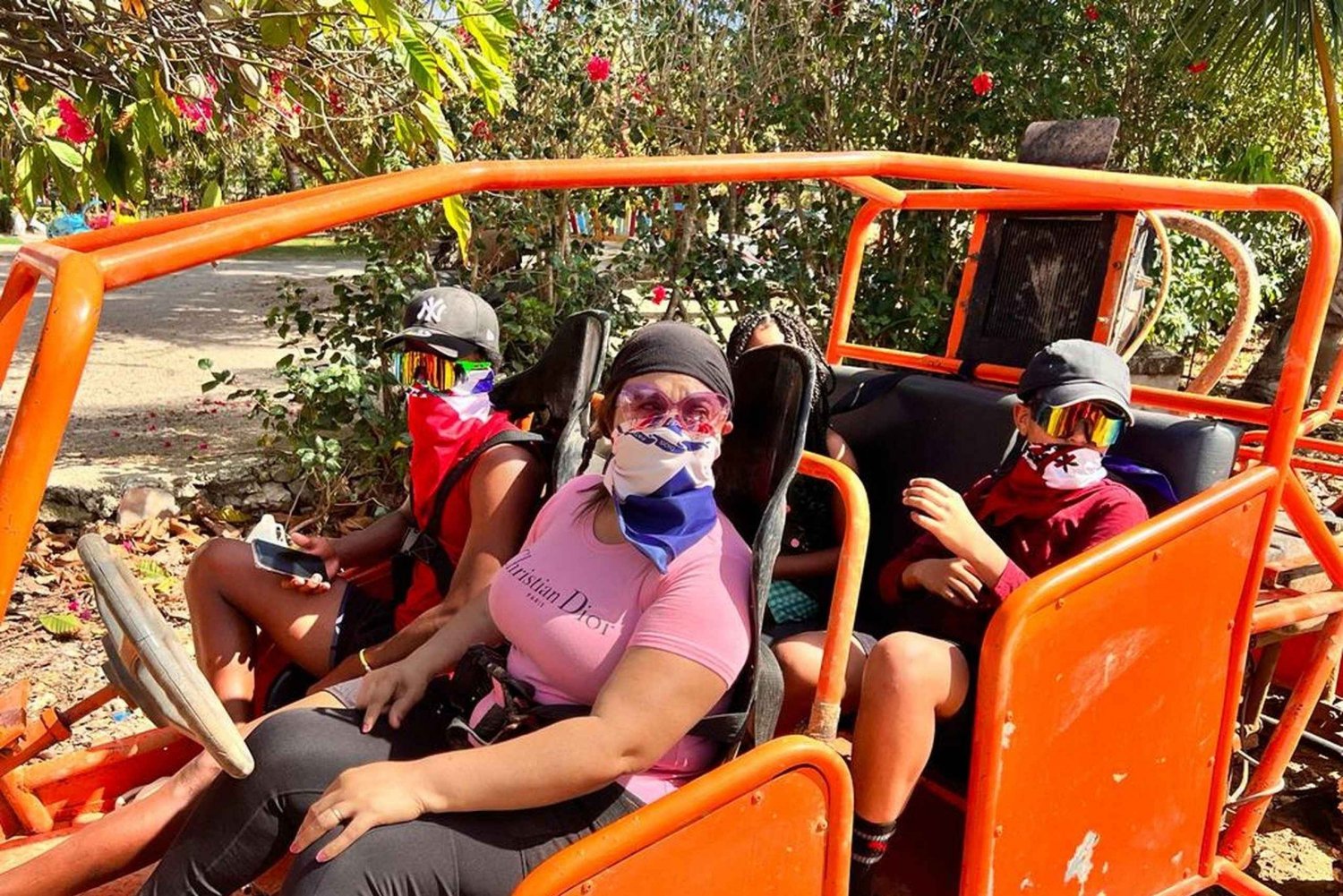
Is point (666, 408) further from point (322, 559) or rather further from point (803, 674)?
point (322, 559)

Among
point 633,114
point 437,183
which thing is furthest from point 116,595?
point 633,114

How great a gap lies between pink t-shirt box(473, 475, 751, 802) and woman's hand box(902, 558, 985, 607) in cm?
52

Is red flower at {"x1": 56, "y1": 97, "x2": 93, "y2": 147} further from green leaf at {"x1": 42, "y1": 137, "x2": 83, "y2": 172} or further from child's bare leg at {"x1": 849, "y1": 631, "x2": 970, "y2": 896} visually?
child's bare leg at {"x1": 849, "y1": 631, "x2": 970, "y2": 896}

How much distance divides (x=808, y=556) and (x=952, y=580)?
0.57 m

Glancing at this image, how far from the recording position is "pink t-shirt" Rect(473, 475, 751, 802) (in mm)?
1777

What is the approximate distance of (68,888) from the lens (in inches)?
73.2

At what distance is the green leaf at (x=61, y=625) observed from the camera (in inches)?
176

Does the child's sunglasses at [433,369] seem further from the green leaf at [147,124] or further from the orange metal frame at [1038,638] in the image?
the green leaf at [147,124]

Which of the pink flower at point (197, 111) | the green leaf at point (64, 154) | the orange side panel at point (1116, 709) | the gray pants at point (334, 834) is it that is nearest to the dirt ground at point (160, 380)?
the pink flower at point (197, 111)

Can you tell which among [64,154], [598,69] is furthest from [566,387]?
[598,69]

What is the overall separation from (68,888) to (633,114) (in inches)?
191

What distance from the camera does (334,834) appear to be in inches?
64.6

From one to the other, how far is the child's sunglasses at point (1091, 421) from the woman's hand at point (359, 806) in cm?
147

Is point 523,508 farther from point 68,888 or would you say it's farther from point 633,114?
point 633,114
